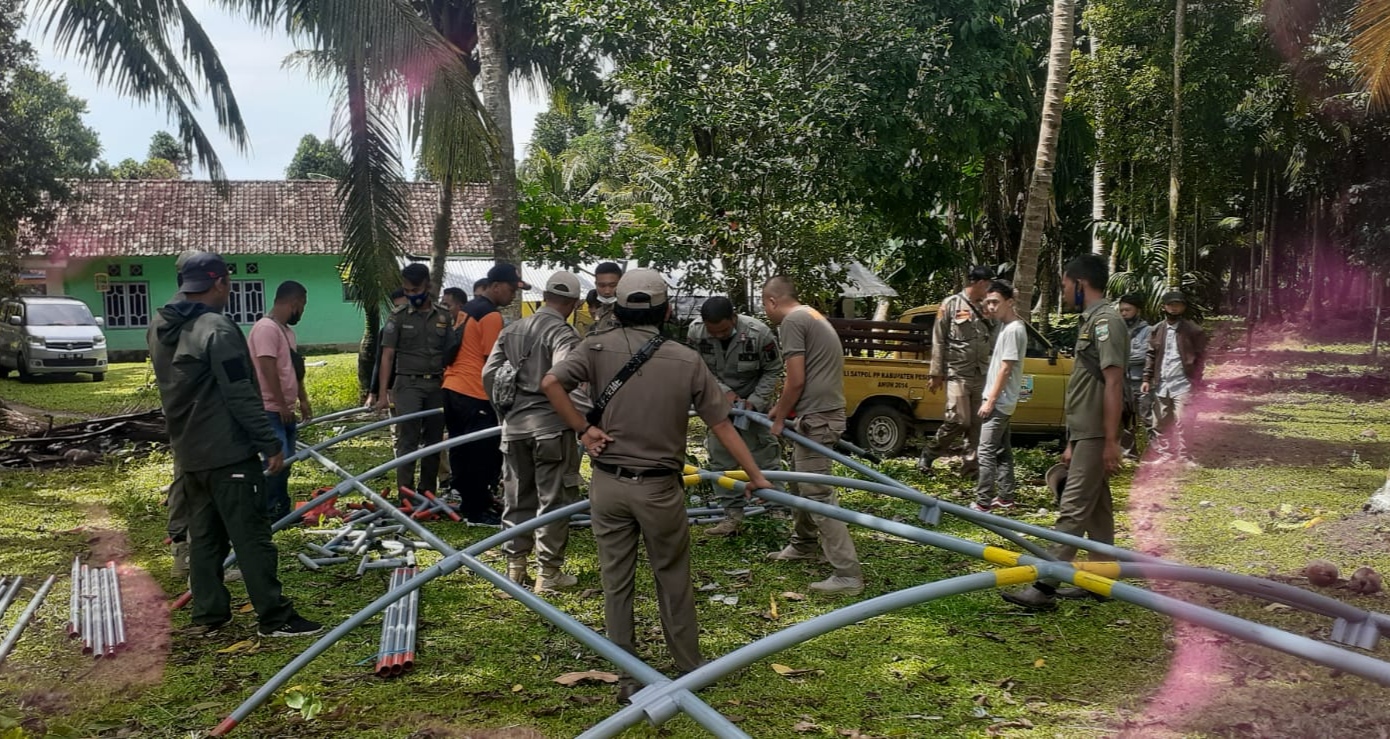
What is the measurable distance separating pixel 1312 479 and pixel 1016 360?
13.9 ft

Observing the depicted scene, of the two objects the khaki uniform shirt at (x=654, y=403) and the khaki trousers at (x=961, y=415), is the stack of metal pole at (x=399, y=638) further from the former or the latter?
the khaki trousers at (x=961, y=415)

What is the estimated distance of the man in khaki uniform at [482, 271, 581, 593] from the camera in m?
6.30

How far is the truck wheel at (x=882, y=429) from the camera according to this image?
37.1 feet

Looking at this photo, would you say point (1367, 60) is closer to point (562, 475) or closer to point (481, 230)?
point (562, 475)

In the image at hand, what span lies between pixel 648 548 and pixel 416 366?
4.41 metres

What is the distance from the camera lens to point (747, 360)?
24.5 feet

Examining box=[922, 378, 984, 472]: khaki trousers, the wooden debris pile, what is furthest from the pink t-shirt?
box=[922, 378, 984, 472]: khaki trousers

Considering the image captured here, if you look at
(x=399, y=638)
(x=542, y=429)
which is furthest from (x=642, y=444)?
(x=542, y=429)

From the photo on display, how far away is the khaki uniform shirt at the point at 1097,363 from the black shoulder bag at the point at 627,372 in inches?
109

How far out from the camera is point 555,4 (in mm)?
12750

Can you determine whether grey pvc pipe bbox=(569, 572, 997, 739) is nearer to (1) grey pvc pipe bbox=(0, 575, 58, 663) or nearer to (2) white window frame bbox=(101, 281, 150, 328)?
(1) grey pvc pipe bbox=(0, 575, 58, 663)

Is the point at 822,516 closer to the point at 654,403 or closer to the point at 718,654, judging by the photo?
the point at 718,654

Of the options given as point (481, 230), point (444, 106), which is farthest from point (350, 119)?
point (481, 230)

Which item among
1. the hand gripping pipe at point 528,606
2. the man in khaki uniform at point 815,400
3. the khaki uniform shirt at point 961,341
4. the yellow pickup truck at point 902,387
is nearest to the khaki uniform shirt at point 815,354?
the man in khaki uniform at point 815,400
